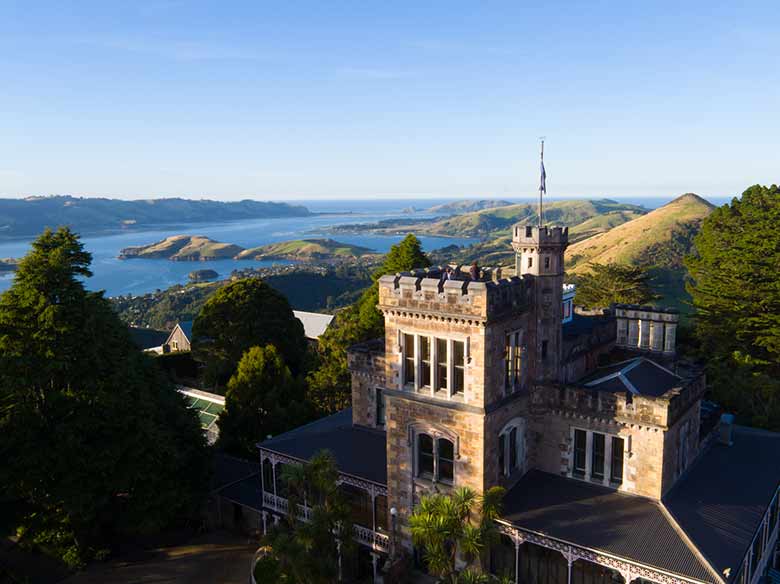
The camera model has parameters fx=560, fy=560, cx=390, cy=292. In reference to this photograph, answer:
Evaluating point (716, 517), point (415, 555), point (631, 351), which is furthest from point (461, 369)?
point (631, 351)

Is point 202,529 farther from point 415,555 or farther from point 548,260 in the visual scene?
point 548,260

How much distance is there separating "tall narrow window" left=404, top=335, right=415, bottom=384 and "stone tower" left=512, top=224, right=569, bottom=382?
17.2 feet

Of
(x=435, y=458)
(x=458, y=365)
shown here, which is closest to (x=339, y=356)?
(x=435, y=458)

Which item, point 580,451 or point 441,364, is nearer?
point 441,364

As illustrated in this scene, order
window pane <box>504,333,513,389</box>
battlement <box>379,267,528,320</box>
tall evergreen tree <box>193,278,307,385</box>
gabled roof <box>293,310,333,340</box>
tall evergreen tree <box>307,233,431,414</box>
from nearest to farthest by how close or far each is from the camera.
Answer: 1. battlement <box>379,267,528,320</box>
2. window pane <box>504,333,513,389</box>
3. tall evergreen tree <box>307,233,431,414</box>
4. tall evergreen tree <box>193,278,307,385</box>
5. gabled roof <box>293,310,333,340</box>

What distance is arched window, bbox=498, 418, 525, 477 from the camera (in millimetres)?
23703

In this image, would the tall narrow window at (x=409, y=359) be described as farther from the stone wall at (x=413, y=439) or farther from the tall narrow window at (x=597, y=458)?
the tall narrow window at (x=597, y=458)

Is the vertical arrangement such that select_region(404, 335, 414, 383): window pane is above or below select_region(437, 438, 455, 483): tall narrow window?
above

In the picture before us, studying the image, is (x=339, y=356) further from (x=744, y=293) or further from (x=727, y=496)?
(x=744, y=293)

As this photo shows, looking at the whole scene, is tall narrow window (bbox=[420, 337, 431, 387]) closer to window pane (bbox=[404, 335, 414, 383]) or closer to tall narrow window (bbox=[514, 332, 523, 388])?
window pane (bbox=[404, 335, 414, 383])

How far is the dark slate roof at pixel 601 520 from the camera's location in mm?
19094

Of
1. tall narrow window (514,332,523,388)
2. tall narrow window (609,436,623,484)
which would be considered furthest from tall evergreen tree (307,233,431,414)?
tall narrow window (609,436,623,484)

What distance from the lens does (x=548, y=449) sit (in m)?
25.0

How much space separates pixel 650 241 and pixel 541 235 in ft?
452
